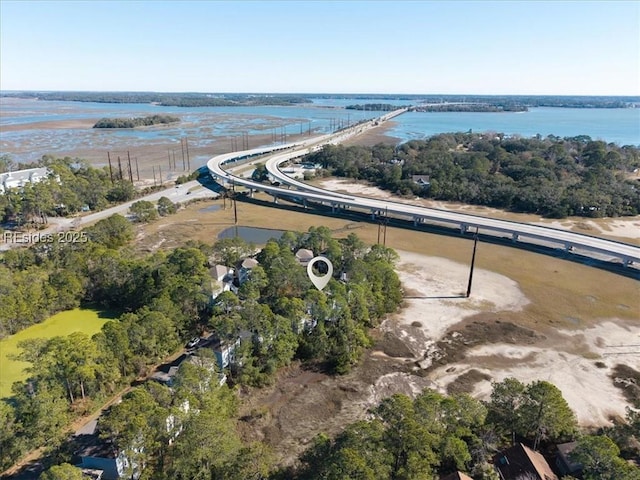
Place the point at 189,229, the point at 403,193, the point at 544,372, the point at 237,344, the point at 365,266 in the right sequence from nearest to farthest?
the point at 237,344 < the point at 544,372 < the point at 365,266 < the point at 189,229 < the point at 403,193

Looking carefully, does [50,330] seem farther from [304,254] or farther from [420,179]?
[420,179]

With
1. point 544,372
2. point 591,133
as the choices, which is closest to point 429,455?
point 544,372

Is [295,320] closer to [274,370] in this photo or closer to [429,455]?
[274,370]

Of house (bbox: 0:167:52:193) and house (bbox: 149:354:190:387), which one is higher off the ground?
house (bbox: 0:167:52:193)

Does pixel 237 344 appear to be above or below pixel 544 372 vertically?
above

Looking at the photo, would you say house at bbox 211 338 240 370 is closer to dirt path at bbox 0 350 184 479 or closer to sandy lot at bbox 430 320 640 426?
dirt path at bbox 0 350 184 479

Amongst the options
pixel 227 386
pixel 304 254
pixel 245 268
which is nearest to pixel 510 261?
pixel 304 254

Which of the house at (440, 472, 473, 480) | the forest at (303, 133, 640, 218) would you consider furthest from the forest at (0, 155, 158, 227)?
the house at (440, 472, 473, 480)
